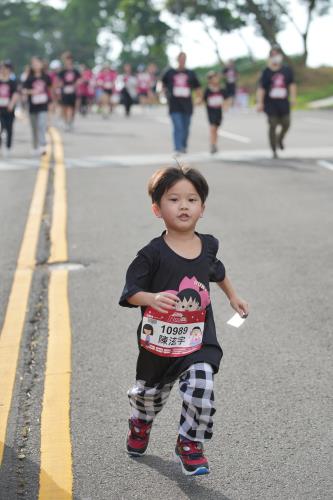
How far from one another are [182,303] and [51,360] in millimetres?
1944

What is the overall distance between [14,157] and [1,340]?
13.3 metres

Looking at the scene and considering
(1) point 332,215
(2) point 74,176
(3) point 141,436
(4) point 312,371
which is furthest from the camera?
(2) point 74,176

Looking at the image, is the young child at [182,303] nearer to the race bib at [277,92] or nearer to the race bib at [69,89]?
the race bib at [277,92]

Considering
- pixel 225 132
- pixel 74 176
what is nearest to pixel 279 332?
pixel 74 176

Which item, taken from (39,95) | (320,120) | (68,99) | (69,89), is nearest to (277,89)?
(39,95)

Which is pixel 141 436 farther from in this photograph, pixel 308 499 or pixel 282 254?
pixel 282 254

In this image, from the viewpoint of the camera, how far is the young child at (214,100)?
742 inches

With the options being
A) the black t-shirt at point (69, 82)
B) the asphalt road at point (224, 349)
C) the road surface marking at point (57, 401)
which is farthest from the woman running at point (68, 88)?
the road surface marking at point (57, 401)

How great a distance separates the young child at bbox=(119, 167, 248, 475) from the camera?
13.2 ft

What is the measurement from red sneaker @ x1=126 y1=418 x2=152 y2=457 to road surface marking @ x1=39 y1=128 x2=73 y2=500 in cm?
26

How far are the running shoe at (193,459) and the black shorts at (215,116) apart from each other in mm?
15110

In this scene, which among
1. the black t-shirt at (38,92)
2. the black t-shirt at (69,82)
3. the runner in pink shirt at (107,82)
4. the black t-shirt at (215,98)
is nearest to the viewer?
the black t-shirt at (215,98)

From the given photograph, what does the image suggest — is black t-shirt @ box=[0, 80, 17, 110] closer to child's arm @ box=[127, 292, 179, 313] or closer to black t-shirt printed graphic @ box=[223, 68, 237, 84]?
child's arm @ box=[127, 292, 179, 313]

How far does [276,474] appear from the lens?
13.6 feet
